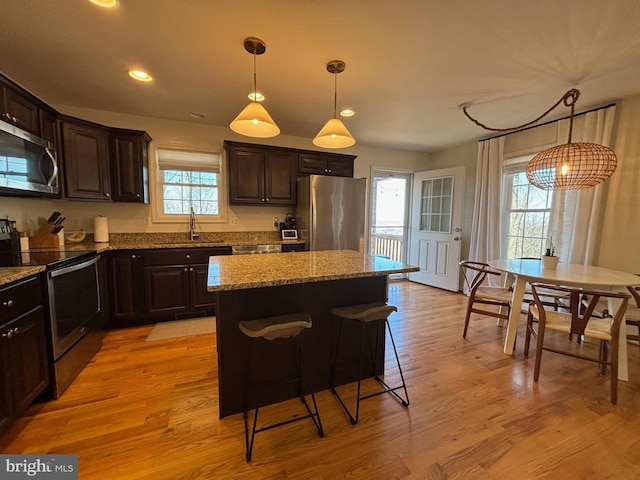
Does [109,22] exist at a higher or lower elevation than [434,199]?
higher

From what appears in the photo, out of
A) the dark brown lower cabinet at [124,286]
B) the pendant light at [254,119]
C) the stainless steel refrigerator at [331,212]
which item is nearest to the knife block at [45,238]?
the dark brown lower cabinet at [124,286]

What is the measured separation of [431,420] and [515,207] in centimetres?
353

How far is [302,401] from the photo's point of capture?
6.15ft

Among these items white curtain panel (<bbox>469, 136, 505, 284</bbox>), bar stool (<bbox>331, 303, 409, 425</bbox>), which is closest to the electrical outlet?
bar stool (<bbox>331, 303, 409, 425</bbox>)

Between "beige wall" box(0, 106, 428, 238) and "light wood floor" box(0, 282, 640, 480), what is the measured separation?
5.69 feet

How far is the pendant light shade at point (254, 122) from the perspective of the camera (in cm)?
177

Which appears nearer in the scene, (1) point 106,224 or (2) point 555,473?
(2) point 555,473

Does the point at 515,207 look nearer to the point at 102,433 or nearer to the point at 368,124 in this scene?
the point at 368,124

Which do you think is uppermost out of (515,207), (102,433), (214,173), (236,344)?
(214,173)

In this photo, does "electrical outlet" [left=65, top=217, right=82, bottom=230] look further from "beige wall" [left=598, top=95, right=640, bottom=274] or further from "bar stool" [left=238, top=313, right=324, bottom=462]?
"beige wall" [left=598, top=95, right=640, bottom=274]

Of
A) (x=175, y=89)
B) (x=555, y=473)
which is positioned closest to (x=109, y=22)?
(x=175, y=89)


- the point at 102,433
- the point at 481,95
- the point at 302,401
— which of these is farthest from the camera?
the point at 481,95

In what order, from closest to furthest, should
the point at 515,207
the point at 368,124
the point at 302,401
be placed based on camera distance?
the point at 302,401 < the point at 368,124 < the point at 515,207

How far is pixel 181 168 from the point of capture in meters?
3.73
